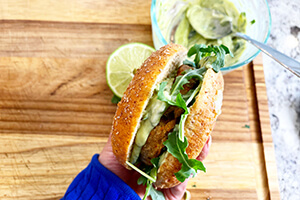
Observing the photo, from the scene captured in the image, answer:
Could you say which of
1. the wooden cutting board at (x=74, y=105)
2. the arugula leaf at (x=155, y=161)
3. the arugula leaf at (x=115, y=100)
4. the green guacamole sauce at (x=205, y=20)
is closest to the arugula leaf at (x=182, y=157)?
the arugula leaf at (x=155, y=161)

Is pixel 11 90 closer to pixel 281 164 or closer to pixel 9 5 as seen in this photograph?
pixel 9 5

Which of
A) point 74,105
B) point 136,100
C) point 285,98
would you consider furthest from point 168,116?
point 285,98

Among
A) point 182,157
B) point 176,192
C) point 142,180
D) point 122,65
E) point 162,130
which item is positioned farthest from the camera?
point 122,65

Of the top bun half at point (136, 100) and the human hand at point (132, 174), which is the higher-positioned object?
the top bun half at point (136, 100)

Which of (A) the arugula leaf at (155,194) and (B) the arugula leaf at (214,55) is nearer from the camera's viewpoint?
(B) the arugula leaf at (214,55)

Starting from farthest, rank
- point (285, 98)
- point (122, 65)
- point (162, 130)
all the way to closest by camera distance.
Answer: point (285, 98), point (122, 65), point (162, 130)

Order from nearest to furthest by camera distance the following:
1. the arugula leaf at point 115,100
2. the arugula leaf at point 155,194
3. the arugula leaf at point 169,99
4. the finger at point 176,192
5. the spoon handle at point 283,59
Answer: the arugula leaf at point 169,99 < the spoon handle at point 283,59 < the arugula leaf at point 155,194 < the finger at point 176,192 < the arugula leaf at point 115,100

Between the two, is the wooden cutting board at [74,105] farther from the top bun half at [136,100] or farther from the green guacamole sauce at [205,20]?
the top bun half at [136,100]

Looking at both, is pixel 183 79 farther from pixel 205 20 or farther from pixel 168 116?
pixel 205 20
